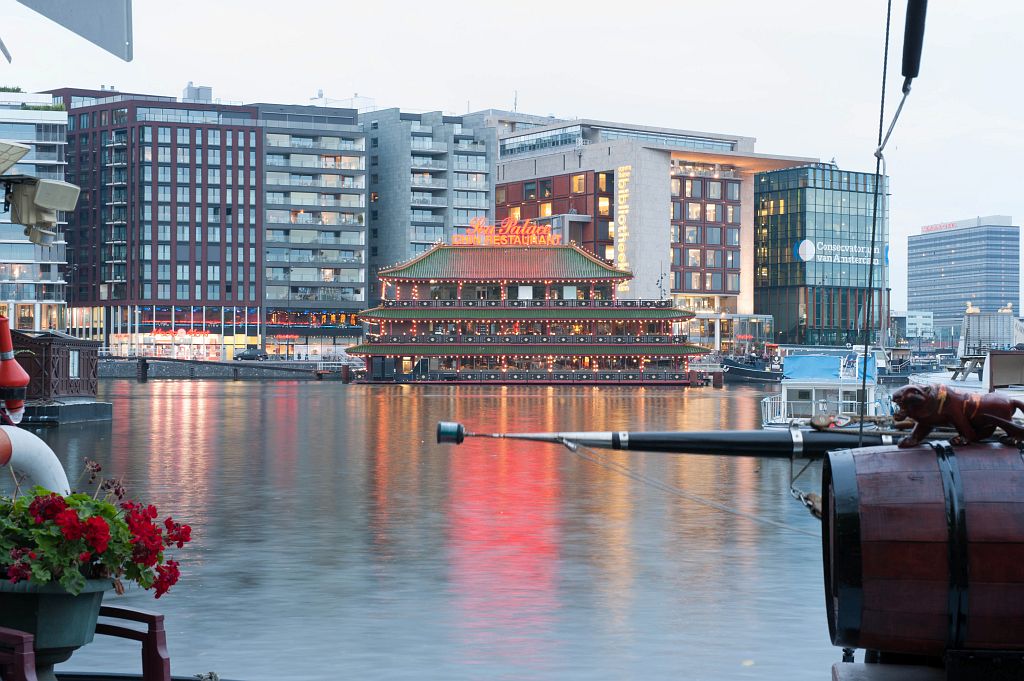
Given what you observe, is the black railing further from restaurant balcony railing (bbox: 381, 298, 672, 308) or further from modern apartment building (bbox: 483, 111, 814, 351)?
modern apartment building (bbox: 483, 111, 814, 351)

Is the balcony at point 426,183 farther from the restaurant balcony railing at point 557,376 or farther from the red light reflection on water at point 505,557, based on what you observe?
the red light reflection on water at point 505,557

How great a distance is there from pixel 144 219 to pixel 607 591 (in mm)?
166739

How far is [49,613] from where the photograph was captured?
323 inches

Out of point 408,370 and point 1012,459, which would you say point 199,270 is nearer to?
point 408,370

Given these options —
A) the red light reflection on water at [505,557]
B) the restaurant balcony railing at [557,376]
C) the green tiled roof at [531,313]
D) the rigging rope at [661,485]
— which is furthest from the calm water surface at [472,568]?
the green tiled roof at [531,313]

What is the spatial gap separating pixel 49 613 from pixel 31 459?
1055 millimetres

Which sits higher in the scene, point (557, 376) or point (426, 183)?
point (426, 183)

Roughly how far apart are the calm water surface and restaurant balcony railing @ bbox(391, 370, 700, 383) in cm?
8773

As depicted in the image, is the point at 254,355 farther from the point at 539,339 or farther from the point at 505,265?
the point at 539,339

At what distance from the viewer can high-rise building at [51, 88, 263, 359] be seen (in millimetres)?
177375

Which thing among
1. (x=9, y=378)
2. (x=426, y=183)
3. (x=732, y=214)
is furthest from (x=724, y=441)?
(x=732, y=214)

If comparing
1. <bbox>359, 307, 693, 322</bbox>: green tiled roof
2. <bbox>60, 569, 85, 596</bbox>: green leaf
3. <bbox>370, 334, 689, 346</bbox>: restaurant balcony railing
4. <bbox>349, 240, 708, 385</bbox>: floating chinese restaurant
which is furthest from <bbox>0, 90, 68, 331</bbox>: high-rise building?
<bbox>60, 569, 85, 596</bbox>: green leaf

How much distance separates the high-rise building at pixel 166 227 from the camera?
17738 cm

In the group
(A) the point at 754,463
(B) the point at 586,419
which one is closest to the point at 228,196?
(B) the point at 586,419
